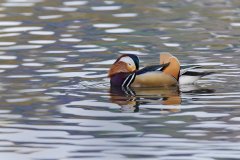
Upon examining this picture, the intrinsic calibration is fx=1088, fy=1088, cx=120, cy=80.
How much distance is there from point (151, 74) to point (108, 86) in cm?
66

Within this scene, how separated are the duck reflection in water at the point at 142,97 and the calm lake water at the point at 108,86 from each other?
2 centimetres

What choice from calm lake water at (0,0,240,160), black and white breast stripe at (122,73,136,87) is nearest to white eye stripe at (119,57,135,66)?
black and white breast stripe at (122,73,136,87)

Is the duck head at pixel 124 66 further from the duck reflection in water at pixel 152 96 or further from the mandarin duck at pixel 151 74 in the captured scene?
the duck reflection in water at pixel 152 96

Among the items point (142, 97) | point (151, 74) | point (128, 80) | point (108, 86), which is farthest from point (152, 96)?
point (108, 86)

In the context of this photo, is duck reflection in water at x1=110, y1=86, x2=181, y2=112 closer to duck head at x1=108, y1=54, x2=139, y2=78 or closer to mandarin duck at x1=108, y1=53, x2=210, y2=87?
mandarin duck at x1=108, y1=53, x2=210, y2=87

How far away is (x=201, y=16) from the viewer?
2359cm

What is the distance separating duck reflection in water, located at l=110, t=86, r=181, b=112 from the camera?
1395cm

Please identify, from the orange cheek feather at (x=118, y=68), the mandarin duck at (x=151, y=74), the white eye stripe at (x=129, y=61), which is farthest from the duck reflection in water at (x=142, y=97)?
the white eye stripe at (x=129, y=61)

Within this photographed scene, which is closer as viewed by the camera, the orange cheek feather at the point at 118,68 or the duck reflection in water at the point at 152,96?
the duck reflection in water at the point at 152,96

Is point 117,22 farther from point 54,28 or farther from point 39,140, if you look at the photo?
point 39,140

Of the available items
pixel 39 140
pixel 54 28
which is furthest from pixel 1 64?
pixel 39 140

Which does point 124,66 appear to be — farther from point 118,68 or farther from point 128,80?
point 128,80

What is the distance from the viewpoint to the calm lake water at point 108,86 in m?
11.3

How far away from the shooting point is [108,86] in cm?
1564
